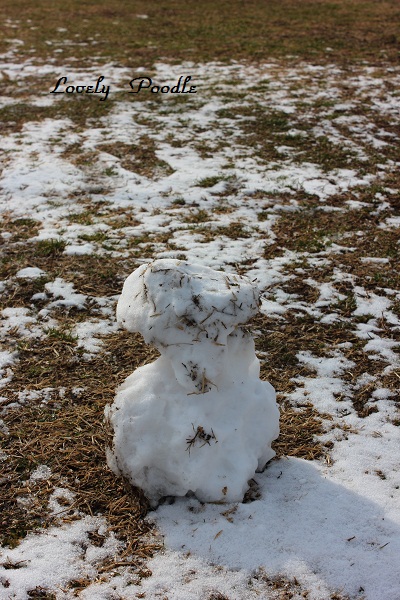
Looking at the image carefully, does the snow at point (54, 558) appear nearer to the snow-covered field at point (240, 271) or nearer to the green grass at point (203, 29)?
the snow-covered field at point (240, 271)

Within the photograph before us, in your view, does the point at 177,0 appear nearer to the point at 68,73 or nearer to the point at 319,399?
the point at 68,73

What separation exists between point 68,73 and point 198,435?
10.4 m

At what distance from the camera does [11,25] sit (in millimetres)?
15312

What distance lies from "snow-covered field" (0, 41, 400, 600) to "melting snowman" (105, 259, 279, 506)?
175 mm

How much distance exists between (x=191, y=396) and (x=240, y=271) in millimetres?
2457

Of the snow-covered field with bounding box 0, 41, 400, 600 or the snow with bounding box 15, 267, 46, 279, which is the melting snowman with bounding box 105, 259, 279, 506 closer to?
the snow-covered field with bounding box 0, 41, 400, 600

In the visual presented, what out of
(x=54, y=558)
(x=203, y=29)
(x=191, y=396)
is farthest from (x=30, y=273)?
(x=203, y=29)

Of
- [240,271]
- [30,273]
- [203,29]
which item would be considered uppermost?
[203,29]

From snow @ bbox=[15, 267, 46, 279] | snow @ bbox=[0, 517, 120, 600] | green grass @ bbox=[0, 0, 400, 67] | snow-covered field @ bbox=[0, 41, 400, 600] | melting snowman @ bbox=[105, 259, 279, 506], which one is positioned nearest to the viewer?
snow @ bbox=[0, 517, 120, 600]

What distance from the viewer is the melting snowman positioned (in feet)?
8.89

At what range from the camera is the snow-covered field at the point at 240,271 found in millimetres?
2543

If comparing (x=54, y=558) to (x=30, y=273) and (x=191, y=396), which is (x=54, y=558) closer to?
(x=191, y=396)

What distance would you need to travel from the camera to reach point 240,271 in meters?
5.11

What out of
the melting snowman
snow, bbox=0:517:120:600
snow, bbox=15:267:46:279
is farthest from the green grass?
snow, bbox=0:517:120:600
